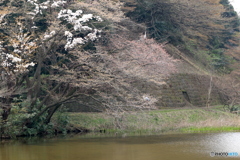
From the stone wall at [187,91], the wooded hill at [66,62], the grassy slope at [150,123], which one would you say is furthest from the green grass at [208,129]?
the stone wall at [187,91]

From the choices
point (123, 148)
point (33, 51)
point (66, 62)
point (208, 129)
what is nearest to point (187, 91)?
point (208, 129)

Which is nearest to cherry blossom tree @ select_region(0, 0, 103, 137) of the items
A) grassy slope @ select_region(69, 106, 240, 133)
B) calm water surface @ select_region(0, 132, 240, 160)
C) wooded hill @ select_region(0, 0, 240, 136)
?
wooded hill @ select_region(0, 0, 240, 136)

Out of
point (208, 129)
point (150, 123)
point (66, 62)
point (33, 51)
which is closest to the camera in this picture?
point (33, 51)

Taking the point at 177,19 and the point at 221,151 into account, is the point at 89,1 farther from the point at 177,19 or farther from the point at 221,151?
the point at 177,19

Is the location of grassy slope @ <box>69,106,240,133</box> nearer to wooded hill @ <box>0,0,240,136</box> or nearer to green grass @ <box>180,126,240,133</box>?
green grass @ <box>180,126,240,133</box>

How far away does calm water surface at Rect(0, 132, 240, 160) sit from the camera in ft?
41.3

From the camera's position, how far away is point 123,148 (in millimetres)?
14383

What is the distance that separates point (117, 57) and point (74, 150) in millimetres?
6378

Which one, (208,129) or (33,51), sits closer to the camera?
(33,51)

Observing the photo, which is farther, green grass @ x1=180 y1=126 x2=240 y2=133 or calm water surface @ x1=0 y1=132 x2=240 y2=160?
green grass @ x1=180 y1=126 x2=240 y2=133

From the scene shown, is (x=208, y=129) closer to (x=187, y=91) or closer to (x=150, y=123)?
(x=150, y=123)

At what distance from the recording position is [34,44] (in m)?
17.5

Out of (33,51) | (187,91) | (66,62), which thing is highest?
(33,51)

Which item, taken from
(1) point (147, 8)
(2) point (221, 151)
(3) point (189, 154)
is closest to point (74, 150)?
(3) point (189, 154)
